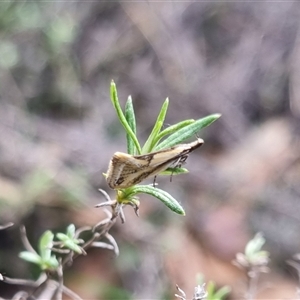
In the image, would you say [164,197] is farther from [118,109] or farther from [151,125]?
[151,125]

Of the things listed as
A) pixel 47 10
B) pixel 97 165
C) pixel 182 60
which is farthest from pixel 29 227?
pixel 182 60

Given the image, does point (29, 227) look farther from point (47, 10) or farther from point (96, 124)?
point (47, 10)

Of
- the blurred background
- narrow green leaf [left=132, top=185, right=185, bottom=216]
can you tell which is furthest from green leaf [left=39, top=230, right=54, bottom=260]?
the blurred background

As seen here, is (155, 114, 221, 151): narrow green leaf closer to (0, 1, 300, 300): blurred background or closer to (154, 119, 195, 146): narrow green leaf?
(154, 119, 195, 146): narrow green leaf

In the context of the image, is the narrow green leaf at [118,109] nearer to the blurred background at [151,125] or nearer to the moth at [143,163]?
the moth at [143,163]

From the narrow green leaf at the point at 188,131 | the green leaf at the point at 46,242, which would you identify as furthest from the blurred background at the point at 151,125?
the narrow green leaf at the point at 188,131

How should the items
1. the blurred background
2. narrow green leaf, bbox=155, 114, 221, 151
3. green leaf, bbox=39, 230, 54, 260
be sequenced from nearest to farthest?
1. narrow green leaf, bbox=155, 114, 221, 151
2. green leaf, bbox=39, 230, 54, 260
3. the blurred background
